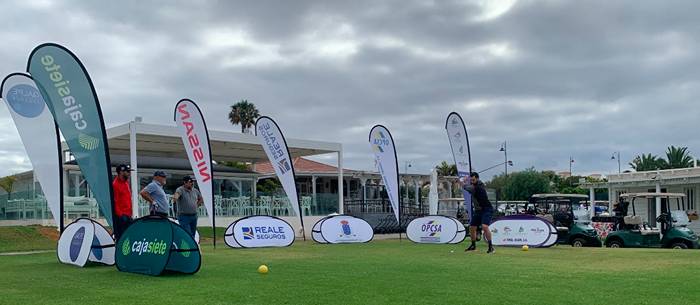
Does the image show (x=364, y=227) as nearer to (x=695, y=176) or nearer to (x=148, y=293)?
(x=148, y=293)

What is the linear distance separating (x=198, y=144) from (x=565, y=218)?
10.9 m

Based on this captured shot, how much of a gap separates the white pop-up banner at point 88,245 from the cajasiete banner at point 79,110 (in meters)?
0.25

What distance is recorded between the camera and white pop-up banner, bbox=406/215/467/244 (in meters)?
16.0

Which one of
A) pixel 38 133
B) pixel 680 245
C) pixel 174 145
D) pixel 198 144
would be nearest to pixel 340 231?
pixel 198 144

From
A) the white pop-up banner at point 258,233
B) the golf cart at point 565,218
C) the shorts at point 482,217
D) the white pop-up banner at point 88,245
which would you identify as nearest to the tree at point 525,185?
the golf cart at point 565,218

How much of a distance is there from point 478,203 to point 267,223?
542cm

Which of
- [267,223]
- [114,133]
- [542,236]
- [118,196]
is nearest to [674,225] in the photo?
[542,236]

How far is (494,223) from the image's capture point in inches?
595

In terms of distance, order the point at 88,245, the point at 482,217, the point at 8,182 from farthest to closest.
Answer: the point at 8,182, the point at 482,217, the point at 88,245

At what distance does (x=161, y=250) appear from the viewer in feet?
26.9

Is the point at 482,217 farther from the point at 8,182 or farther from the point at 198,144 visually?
the point at 8,182

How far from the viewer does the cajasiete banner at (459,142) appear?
17797mm

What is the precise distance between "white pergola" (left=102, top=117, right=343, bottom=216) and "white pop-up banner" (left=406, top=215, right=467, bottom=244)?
27.2ft

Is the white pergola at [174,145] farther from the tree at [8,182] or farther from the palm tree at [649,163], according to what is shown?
the palm tree at [649,163]
